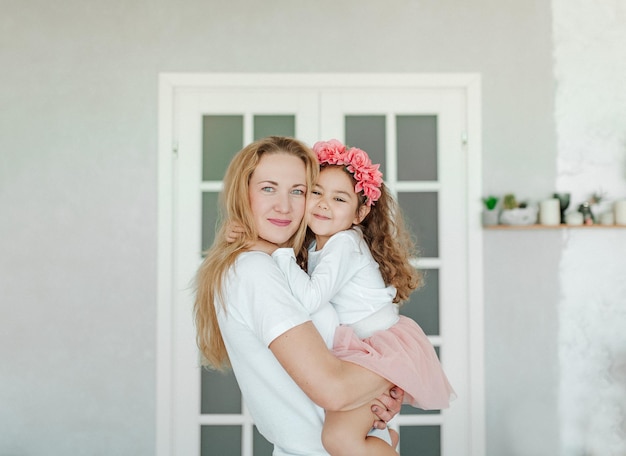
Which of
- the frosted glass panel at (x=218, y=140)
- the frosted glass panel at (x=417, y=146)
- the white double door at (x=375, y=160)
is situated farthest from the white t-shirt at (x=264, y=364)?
the frosted glass panel at (x=417, y=146)

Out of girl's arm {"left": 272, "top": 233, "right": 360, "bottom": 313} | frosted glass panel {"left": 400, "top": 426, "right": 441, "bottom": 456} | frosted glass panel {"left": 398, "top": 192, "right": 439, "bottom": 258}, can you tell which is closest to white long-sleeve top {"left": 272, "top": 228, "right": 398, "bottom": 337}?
girl's arm {"left": 272, "top": 233, "right": 360, "bottom": 313}

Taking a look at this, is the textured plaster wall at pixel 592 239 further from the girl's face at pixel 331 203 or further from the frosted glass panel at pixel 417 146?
the girl's face at pixel 331 203

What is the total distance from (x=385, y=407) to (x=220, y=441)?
2020 mm

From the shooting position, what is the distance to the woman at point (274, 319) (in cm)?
128

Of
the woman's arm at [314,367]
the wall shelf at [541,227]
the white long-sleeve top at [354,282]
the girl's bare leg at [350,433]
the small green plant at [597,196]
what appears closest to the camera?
the woman's arm at [314,367]

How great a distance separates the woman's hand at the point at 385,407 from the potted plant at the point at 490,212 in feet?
6.09

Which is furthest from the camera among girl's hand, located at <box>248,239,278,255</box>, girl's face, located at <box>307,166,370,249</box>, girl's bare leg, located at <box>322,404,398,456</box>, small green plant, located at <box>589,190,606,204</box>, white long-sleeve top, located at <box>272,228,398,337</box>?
small green plant, located at <box>589,190,606,204</box>

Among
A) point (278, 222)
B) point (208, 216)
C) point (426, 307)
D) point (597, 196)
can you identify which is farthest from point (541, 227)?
point (278, 222)

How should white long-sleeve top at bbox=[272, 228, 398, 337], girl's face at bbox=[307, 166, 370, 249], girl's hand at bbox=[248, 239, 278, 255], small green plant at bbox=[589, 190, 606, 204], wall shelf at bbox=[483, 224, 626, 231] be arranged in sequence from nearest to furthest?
girl's hand at bbox=[248, 239, 278, 255] < white long-sleeve top at bbox=[272, 228, 398, 337] < girl's face at bbox=[307, 166, 370, 249] < wall shelf at bbox=[483, 224, 626, 231] < small green plant at bbox=[589, 190, 606, 204]

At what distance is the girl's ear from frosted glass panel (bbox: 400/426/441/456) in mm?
1740

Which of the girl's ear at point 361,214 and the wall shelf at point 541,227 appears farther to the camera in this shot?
the wall shelf at point 541,227

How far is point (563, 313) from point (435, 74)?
149cm

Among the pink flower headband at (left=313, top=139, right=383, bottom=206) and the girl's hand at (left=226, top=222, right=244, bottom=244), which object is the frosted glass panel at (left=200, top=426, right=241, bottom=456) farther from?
the girl's hand at (left=226, top=222, right=244, bottom=244)

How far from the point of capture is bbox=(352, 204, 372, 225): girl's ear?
75.1 inches
